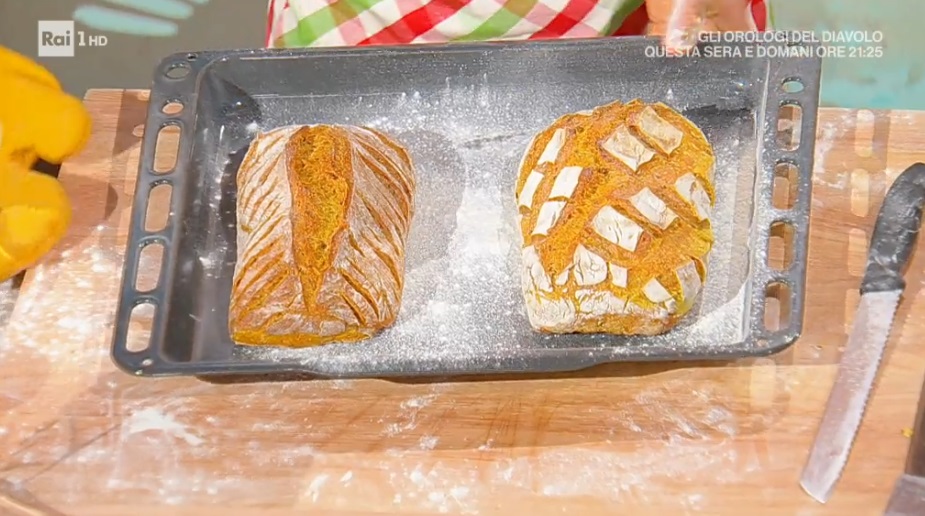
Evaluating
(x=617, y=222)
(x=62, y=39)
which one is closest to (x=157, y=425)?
(x=617, y=222)

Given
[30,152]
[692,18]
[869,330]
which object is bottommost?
[869,330]

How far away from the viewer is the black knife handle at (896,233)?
47.1 inches

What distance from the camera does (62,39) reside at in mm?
2377

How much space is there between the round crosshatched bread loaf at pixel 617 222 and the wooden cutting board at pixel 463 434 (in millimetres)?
94

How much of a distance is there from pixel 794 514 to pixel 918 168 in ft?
1.73

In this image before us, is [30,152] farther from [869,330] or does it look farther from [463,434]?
[869,330]

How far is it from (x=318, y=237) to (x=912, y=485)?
823mm

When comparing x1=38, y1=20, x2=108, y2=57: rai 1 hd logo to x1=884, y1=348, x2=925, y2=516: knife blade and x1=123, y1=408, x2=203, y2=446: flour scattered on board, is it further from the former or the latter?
x1=884, y1=348, x2=925, y2=516: knife blade

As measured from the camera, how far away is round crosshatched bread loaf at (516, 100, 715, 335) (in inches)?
47.4

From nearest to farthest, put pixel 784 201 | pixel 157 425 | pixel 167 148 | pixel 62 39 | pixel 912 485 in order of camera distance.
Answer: pixel 912 485 < pixel 157 425 < pixel 784 201 < pixel 167 148 < pixel 62 39

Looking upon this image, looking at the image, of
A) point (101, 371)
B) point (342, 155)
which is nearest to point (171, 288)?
point (101, 371)

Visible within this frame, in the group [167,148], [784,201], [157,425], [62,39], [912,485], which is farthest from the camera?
[62,39]

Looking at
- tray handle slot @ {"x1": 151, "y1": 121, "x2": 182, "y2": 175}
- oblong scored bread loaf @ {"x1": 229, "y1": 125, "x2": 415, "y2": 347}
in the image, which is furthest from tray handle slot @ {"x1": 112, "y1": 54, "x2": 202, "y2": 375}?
oblong scored bread loaf @ {"x1": 229, "y1": 125, "x2": 415, "y2": 347}

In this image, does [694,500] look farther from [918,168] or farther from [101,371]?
[101,371]
